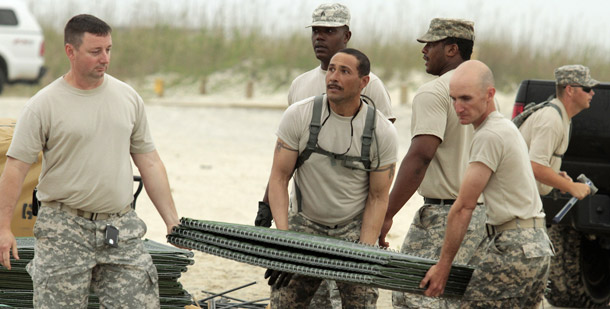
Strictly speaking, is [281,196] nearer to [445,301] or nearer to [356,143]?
[356,143]

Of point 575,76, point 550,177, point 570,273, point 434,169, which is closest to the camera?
point 434,169

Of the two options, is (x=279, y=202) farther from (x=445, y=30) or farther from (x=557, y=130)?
(x=557, y=130)

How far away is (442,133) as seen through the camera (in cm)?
546

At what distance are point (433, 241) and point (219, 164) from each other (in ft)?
35.0

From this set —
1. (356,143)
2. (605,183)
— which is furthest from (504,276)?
(605,183)

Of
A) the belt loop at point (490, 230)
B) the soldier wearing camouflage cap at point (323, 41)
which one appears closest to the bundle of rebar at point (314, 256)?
the belt loop at point (490, 230)

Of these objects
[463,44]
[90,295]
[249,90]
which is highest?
[463,44]

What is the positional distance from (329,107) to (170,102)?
19.2 metres

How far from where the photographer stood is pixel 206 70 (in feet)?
93.7

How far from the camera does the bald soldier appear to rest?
4.58m

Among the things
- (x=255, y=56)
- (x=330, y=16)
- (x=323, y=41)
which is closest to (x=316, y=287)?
(x=323, y=41)

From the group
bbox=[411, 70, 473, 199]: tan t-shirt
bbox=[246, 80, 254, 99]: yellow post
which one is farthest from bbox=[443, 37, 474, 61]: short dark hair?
bbox=[246, 80, 254, 99]: yellow post

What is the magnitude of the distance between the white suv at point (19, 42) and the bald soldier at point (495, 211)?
1907 centimetres

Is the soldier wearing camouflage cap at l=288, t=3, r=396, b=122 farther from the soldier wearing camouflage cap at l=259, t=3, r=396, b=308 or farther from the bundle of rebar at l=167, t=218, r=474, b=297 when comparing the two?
the bundle of rebar at l=167, t=218, r=474, b=297
